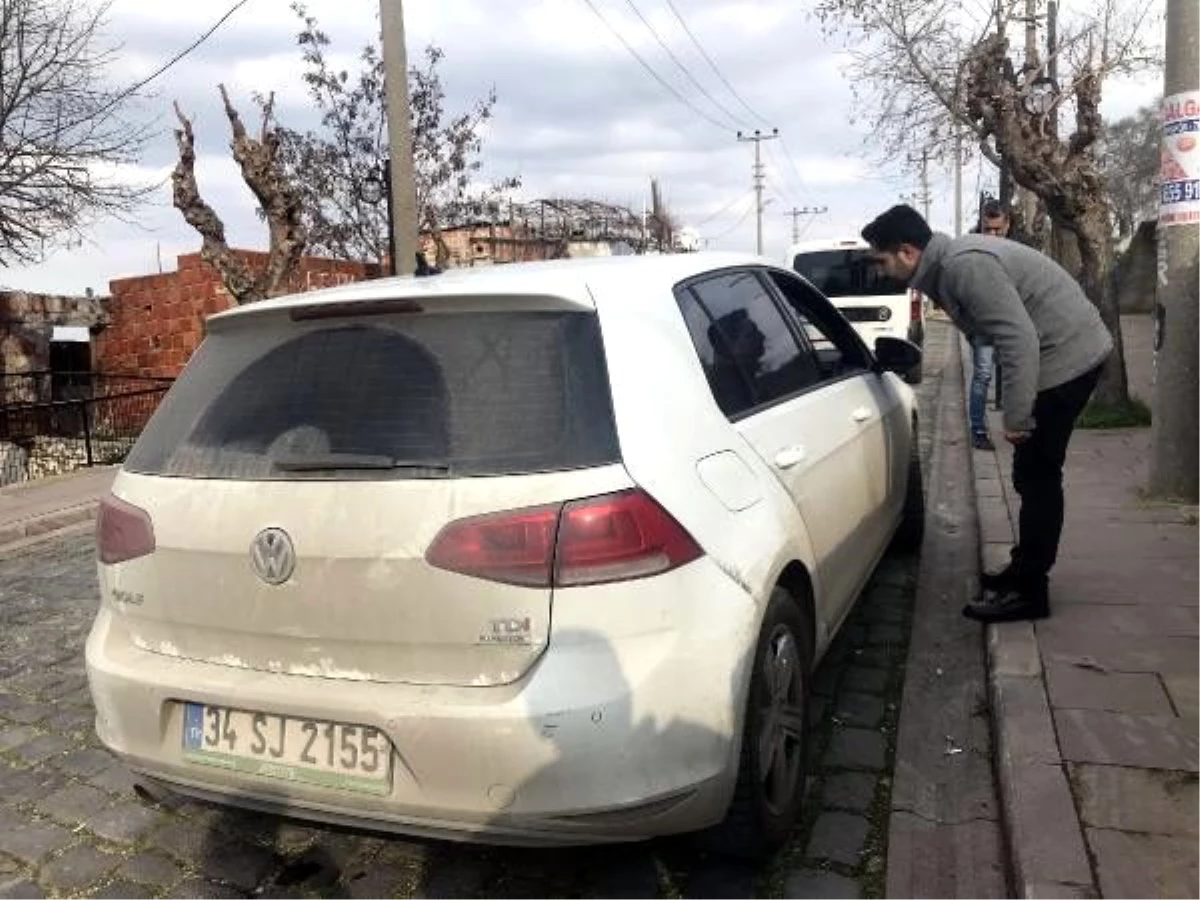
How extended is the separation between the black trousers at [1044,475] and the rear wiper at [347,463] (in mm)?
2711

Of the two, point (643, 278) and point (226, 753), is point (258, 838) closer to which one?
point (226, 753)

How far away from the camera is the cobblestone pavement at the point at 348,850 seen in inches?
110

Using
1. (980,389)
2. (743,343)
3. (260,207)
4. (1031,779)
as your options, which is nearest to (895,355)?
(743,343)

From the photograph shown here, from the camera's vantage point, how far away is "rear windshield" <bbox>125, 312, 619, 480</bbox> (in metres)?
2.35

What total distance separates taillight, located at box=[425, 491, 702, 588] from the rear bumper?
53mm

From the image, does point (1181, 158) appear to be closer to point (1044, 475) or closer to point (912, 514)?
point (912, 514)

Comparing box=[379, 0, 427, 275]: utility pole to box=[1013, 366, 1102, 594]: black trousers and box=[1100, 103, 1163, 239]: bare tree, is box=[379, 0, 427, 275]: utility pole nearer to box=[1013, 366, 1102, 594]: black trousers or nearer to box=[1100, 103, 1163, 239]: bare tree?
box=[1013, 366, 1102, 594]: black trousers

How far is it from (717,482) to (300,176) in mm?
15804

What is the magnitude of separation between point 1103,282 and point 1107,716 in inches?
277

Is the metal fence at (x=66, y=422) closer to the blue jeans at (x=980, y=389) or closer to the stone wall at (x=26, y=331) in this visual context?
the stone wall at (x=26, y=331)

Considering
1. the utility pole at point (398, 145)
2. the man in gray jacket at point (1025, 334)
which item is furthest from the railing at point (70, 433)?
the man in gray jacket at point (1025, 334)

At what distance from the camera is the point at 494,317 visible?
2.50 meters

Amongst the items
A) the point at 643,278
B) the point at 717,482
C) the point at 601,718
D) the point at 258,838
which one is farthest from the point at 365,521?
the point at 258,838

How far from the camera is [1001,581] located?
14.5 ft
